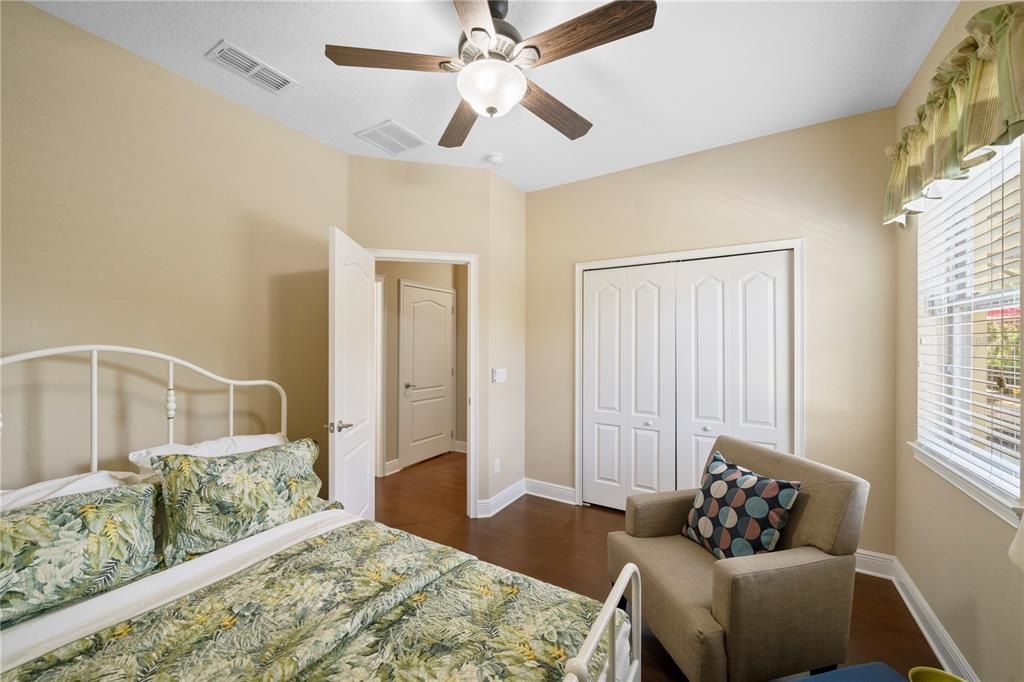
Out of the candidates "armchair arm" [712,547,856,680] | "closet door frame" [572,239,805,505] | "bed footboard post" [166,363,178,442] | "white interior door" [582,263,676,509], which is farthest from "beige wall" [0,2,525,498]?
"armchair arm" [712,547,856,680]

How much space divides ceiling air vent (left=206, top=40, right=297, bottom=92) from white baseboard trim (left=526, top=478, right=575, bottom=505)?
3.35m

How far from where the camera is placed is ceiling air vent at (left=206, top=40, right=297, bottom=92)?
1973 millimetres

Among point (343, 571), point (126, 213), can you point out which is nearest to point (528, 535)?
point (343, 571)

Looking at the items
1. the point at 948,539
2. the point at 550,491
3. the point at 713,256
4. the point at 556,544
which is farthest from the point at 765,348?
the point at 550,491

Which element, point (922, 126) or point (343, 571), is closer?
point (343, 571)

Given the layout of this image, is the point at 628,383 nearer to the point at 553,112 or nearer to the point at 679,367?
the point at 679,367

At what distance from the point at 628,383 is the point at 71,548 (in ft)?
10.1

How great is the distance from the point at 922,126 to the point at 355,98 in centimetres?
277

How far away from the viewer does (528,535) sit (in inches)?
118

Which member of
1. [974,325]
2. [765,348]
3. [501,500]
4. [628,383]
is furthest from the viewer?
[501,500]

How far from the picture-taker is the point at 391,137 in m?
2.81

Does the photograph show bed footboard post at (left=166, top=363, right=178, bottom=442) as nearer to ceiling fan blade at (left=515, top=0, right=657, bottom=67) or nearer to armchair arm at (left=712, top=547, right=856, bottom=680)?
ceiling fan blade at (left=515, top=0, right=657, bottom=67)

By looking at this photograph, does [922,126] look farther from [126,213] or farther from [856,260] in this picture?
[126,213]

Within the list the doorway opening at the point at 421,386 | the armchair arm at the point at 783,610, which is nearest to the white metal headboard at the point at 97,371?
the doorway opening at the point at 421,386
